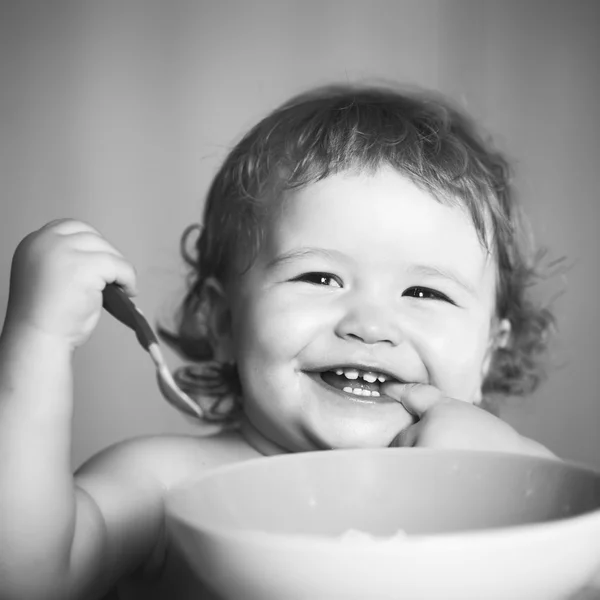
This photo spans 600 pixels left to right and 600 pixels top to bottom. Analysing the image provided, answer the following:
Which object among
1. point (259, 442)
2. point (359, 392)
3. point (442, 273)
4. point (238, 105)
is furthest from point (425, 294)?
point (238, 105)

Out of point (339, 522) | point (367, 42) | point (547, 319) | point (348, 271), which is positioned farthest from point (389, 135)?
point (367, 42)

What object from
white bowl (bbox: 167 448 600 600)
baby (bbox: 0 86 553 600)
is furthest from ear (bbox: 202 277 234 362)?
white bowl (bbox: 167 448 600 600)

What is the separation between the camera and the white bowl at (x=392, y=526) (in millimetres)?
404

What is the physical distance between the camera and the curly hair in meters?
1.02

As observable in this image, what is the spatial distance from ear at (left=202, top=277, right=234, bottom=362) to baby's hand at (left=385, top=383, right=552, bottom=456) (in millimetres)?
318

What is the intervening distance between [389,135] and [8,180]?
3.39 ft

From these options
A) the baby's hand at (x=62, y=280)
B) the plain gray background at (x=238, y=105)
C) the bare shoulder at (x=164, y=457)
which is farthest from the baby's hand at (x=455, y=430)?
the plain gray background at (x=238, y=105)

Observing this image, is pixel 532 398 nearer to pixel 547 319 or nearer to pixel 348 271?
pixel 547 319

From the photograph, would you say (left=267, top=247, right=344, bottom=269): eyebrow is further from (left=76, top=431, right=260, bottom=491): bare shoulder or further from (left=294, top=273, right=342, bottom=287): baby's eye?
(left=76, top=431, right=260, bottom=491): bare shoulder

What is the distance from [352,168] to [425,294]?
0.55 feet

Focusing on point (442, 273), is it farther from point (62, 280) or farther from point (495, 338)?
point (62, 280)

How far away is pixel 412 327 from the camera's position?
3.11ft

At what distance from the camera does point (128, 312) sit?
762mm

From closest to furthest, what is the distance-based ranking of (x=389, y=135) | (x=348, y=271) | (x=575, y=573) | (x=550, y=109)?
(x=575, y=573) → (x=348, y=271) → (x=389, y=135) → (x=550, y=109)
